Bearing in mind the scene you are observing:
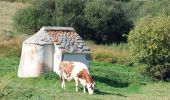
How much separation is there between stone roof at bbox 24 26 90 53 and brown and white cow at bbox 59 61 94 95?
260 cm

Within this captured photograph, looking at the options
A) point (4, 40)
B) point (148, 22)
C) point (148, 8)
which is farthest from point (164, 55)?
point (148, 8)

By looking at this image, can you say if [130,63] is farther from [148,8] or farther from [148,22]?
[148,8]

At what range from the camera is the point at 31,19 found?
52.7 meters

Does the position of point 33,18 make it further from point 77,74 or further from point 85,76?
point 85,76

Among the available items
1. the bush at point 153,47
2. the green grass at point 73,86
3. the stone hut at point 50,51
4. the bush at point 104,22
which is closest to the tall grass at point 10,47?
the green grass at point 73,86

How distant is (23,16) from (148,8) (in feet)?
62.8

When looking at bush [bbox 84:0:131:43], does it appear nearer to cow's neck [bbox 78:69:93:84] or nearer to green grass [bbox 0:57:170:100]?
green grass [bbox 0:57:170:100]

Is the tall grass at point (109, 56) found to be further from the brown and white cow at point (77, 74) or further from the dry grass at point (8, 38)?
the brown and white cow at point (77, 74)

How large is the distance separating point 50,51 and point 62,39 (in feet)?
2.77

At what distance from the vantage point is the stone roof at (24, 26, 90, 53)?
27.8 m

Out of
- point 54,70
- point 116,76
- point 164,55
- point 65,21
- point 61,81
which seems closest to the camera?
point 61,81

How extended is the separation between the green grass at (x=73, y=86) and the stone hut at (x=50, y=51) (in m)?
0.64

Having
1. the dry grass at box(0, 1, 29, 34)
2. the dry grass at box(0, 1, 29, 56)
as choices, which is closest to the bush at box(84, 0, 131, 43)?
the dry grass at box(0, 1, 29, 56)

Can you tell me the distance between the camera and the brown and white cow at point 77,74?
2280 cm
